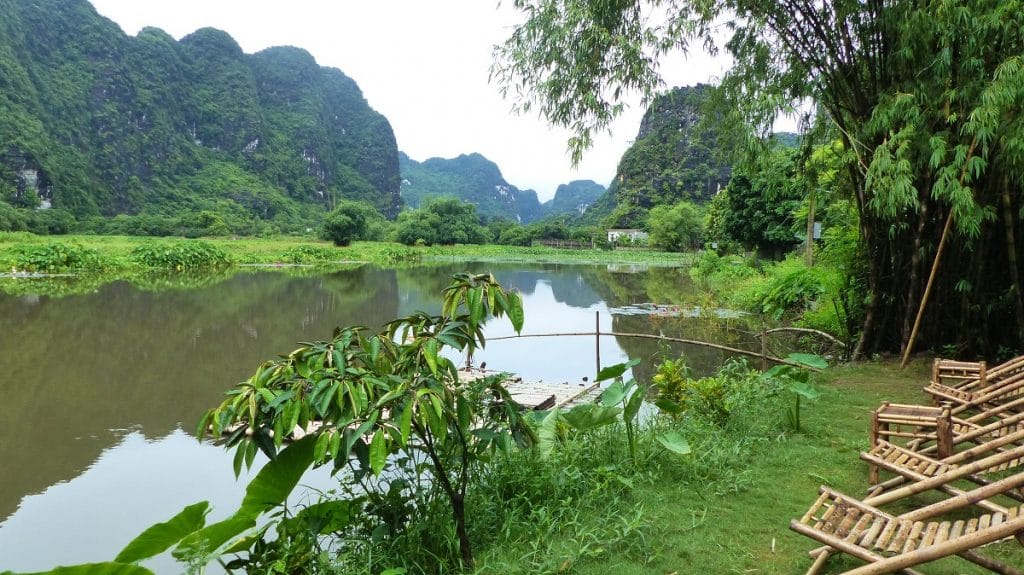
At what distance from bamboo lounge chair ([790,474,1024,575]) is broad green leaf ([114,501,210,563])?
2.39 meters

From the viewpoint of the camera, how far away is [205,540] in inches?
94.7

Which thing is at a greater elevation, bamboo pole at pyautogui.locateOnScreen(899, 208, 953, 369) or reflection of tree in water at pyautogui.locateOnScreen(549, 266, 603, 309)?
bamboo pole at pyautogui.locateOnScreen(899, 208, 953, 369)

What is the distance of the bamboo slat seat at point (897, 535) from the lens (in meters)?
1.73

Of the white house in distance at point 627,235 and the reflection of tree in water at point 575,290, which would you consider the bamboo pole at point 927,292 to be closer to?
the reflection of tree in water at point 575,290

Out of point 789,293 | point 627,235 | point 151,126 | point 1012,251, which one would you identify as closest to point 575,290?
point 789,293

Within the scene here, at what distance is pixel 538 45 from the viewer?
18.2 ft

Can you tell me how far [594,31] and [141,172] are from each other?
68.9 metres

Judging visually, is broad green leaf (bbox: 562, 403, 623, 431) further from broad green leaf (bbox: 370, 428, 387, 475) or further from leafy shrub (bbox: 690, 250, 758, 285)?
leafy shrub (bbox: 690, 250, 758, 285)

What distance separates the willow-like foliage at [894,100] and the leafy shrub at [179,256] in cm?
2760

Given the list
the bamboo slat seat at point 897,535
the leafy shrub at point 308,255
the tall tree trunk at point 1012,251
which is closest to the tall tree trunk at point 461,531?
the bamboo slat seat at point 897,535

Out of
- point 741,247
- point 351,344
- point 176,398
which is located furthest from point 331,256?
point 351,344

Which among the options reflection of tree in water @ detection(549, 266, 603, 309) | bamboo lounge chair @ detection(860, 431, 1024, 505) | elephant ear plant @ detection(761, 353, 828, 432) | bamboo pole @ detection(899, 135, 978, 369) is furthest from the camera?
reflection of tree in water @ detection(549, 266, 603, 309)

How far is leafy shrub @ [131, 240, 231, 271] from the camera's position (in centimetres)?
2792

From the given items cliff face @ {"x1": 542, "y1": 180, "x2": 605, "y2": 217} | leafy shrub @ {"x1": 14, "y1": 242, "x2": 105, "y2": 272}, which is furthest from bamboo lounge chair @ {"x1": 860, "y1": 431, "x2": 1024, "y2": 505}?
cliff face @ {"x1": 542, "y1": 180, "x2": 605, "y2": 217}
